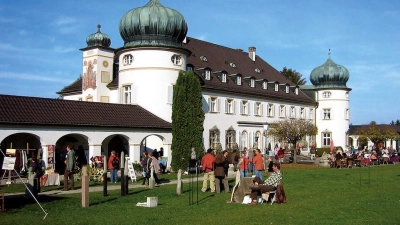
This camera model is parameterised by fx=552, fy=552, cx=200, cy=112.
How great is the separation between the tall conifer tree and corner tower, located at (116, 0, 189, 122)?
3882 mm

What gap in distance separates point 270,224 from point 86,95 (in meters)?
34.3

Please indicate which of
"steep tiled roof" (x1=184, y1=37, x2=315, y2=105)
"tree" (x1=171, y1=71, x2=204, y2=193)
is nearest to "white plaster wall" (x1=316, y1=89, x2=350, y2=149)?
"steep tiled roof" (x1=184, y1=37, x2=315, y2=105)

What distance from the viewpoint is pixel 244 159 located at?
23922mm

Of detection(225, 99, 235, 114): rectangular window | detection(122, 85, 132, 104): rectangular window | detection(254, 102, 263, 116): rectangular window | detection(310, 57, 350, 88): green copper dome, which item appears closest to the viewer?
detection(122, 85, 132, 104): rectangular window

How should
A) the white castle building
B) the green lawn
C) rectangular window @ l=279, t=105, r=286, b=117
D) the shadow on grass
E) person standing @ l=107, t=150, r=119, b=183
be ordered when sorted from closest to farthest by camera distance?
1. the green lawn
2. the shadow on grass
3. person standing @ l=107, t=150, r=119, b=183
4. the white castle building
5. rectangular window @ l=279, t=105, r=286, b=117

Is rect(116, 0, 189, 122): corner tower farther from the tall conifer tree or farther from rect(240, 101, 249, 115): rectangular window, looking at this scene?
rect(240, 101, 249, 115): rectangular window

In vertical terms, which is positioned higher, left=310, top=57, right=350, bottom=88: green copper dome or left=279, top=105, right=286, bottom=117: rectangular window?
left=310, top=57, right=350, bottom=88: green copper dome

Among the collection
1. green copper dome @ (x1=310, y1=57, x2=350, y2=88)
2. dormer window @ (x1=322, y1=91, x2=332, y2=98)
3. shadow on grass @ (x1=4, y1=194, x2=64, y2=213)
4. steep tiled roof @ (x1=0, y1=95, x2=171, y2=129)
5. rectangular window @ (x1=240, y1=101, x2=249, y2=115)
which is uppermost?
green copper dome @ (x1=310, y1=57, x2=350, y2=88)

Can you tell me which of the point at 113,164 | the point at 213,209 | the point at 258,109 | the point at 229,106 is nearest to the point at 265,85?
the point at 258,109

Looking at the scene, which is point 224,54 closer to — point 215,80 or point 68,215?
point 215,80

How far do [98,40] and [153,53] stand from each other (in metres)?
8.11

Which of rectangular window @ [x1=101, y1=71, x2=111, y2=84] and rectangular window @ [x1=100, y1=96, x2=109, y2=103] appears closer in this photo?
rectangular window @ [x1=100, y1=96, x2=109, y2=103]

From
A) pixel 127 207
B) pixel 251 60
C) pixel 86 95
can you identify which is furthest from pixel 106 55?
pixel 127 207

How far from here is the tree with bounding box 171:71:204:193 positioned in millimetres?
33125
